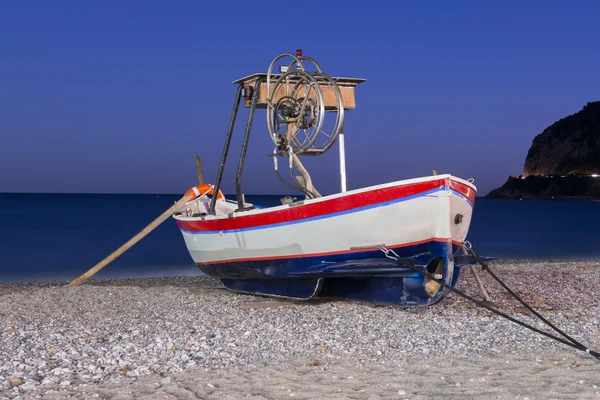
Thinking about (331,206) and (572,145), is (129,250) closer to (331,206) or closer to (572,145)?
(331,206)

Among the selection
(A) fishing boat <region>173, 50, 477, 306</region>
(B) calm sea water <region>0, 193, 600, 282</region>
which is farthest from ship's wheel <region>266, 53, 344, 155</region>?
(B) calm sea water <region>0, 193, 600, 282</region>

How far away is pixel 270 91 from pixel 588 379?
614 cm

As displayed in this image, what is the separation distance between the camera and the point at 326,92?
10219 millimetres

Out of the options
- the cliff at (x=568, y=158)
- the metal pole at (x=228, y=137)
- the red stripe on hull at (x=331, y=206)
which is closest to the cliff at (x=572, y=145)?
the cliff at (x=568, y=158)

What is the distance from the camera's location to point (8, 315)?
8.73m

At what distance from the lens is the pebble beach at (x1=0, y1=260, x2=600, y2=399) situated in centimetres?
522

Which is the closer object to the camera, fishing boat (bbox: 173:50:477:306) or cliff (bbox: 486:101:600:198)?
fishing boat (bbox: 173:50:477:306)

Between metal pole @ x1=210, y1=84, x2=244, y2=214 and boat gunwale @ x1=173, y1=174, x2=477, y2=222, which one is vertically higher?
metal pole @ x1=210, y1=84, x2=244, y2=214

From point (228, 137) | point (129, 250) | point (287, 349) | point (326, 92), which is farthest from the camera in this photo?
point (129, 250)

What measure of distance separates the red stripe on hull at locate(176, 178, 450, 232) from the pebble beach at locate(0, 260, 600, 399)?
3.76 feet

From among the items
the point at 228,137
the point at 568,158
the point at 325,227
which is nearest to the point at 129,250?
the point at 228,137

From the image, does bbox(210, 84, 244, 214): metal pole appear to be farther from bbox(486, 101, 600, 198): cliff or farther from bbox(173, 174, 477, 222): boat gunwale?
bbox(486, 101, 600, 198): cliff

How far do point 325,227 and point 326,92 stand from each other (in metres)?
2.55

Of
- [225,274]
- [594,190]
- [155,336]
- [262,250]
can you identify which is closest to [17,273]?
[225,274]
